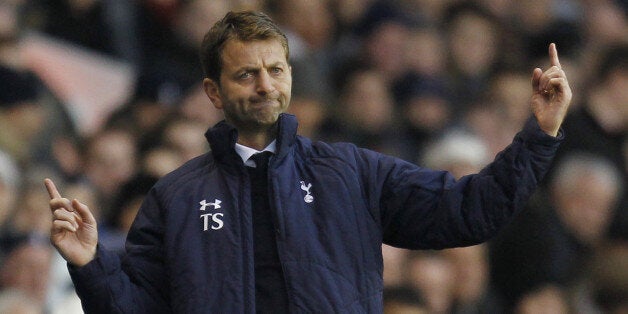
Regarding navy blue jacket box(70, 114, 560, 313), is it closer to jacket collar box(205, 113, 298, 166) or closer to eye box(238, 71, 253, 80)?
jacket collar box(205, 113, 298, 166)

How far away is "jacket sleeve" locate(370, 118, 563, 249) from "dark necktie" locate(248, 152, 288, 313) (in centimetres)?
28

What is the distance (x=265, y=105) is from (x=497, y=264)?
353 centimetres

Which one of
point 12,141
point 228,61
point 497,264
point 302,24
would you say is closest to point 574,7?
point 302,24

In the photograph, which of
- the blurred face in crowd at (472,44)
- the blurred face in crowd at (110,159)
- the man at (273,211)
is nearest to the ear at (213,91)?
the man at (273,211)

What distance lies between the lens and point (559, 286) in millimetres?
7430

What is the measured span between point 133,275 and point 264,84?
1.92 ft

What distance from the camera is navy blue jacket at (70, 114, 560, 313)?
3.99 metres

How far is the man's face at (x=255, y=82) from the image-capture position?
4117mm

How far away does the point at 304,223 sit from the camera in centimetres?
407

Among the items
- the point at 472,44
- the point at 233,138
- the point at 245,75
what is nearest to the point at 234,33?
the point at 245,75

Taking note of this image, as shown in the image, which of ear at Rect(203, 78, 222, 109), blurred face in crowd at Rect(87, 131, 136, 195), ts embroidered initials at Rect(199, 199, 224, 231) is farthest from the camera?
blurred face in crowd at Rect(87, 131, 136, 195)

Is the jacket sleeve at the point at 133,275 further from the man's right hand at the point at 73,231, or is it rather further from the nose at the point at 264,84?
the nose at the point at 264,84

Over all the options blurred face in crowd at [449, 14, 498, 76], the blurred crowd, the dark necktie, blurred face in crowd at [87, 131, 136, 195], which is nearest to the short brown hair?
the dark necktie

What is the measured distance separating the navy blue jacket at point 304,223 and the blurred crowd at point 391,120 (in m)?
2.26
